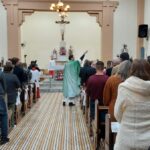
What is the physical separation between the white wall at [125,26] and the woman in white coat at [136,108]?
38.9 feet

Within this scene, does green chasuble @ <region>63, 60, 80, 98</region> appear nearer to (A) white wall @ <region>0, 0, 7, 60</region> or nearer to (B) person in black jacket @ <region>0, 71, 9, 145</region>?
(B) person in black jacket @ <region>0, 71, 9, 145</region>

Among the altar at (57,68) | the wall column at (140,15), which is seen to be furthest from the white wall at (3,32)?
the wall column at (140,15)

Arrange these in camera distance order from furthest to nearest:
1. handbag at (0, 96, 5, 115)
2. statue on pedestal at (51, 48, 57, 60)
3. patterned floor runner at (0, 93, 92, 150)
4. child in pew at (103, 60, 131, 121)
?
statue on pedestal at (51, 48, 57, 60), patterned floor runner at (0, 93, 92, 150), handbag at (0, 96, 5, 115), child in pew at (103, 60, 131, 121)

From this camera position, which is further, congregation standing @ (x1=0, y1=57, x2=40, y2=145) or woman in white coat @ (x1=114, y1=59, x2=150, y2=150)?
congregation standing @ (x1=0, y1=57, x2=40, y2=145)

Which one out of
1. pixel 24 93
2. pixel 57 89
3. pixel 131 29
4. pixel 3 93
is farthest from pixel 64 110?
pixel 131 29

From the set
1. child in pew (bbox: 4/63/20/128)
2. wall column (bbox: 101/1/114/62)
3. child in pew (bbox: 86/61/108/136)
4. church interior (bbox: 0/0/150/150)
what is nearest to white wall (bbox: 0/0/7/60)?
church interior (bbox: 0/0/150/150)

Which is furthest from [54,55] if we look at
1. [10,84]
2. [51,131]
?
[10,84]

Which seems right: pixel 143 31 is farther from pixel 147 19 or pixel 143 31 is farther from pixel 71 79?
pixel 71 79

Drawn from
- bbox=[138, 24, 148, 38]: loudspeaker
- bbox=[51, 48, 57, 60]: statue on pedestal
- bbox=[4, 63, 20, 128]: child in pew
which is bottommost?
bbox=[4, 63, 20, 128]: child in pew

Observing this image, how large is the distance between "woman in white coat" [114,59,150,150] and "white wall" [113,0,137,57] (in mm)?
11851

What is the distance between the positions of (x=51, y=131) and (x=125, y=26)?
28.0 ft

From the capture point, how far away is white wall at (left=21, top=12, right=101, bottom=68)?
2239cm

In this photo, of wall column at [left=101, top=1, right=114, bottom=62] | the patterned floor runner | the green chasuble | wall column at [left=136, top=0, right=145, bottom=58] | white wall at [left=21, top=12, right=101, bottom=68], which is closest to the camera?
the patterned floor runner

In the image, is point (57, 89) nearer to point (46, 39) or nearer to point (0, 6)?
point (0, 6)
